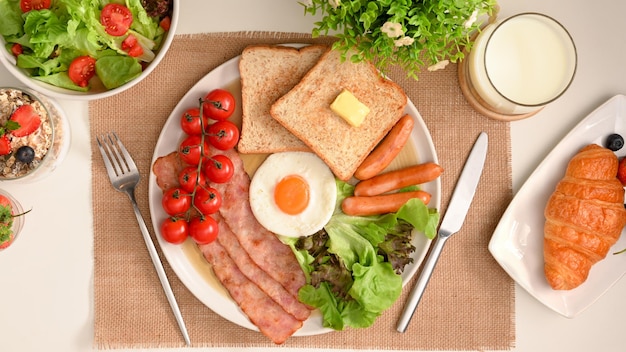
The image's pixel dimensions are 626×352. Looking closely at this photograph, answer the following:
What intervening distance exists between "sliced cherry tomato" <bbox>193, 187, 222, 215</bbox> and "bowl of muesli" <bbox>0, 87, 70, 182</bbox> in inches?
28.4

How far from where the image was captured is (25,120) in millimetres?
2537

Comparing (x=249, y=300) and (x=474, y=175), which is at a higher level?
(x=474, y=175)

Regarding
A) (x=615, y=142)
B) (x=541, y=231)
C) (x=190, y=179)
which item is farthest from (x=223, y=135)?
(x=615, y=142)

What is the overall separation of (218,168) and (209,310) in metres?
0.76

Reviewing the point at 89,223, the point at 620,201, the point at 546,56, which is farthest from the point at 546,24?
the point at 89,223

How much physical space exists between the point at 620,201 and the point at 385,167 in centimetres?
114

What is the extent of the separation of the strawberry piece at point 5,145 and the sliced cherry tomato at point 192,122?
0.77 m

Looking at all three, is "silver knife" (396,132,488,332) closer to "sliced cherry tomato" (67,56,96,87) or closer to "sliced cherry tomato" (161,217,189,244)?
"sliced cherry tomato" (161,217,189,244)

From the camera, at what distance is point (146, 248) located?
2812 mm

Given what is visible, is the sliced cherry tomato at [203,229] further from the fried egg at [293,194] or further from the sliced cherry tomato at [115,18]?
the sliced cherry tomato at [115,18]

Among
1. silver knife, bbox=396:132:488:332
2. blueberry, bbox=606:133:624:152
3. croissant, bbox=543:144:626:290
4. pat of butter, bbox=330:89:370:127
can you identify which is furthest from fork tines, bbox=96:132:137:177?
blueberry, bbox=606:133:624:152

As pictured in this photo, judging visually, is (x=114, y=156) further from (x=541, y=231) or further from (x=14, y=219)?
(x=541, y=231)

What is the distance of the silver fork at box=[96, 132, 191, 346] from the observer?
9.03ft

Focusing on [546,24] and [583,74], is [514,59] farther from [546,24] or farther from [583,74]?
[583,74]
